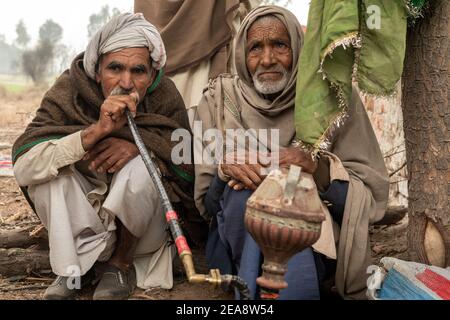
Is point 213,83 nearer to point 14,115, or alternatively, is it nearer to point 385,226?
point 385,226

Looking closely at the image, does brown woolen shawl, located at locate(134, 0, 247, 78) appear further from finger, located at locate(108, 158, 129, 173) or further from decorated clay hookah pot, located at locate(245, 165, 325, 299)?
decorated clay hookah pot, located at locate(245, 165, 325, 299)

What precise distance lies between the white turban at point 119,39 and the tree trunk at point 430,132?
1.45 meters

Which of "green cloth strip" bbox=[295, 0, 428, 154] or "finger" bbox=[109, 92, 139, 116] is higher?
"green cloth strip" bbox=[295, 0, 428, 154]

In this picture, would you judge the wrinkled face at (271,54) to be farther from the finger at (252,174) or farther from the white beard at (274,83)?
the finger at (252,174)

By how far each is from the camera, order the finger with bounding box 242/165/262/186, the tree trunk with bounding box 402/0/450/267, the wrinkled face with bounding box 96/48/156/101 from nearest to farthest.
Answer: the finger with bounding box 242/165/262/186 → the tree trunk with bounding box 402/0/450/267 → the wrinkled face with bounding box 96/48/156/101

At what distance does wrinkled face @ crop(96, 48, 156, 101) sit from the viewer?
138 inches

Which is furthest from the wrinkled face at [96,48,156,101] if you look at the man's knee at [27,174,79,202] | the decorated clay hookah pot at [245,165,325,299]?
the decorated clay hookah pot at [245,165,325,299]

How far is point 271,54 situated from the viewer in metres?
3.42

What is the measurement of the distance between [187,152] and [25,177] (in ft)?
2.97

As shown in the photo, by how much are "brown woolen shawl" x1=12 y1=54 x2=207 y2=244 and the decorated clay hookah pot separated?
1.41 metres

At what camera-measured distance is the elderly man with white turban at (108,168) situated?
3.25 metres

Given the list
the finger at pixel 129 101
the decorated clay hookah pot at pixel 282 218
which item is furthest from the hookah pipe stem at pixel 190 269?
the finger at pixel 129 101

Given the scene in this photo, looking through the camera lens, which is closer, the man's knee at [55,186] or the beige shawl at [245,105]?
the man's knee at [55,186]

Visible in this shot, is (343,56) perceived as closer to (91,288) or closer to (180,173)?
(180,173)
